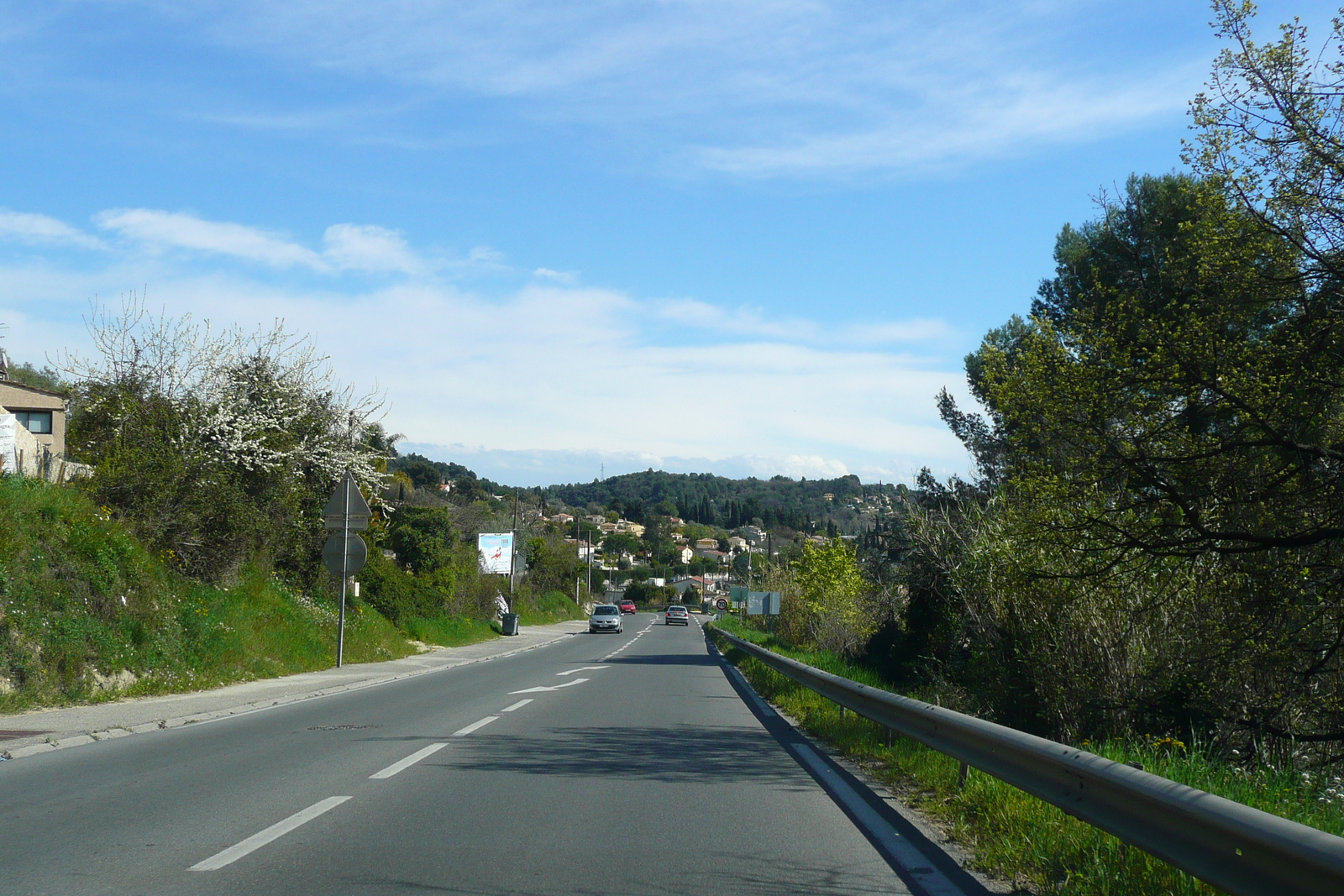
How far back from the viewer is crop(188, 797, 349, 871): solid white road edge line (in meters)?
5.70

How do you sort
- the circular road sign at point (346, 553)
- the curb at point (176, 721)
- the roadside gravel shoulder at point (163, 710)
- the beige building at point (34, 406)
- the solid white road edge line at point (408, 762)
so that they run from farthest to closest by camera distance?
the beige building at point (34, 406) < the circular road sign at point (346, 553) < the roadside gravel shoulder at point (163, 710) < the curb at point (176, 721) < the solid white road edge line at point (408, 762)

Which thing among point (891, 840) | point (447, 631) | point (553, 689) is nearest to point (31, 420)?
point (447, 631)

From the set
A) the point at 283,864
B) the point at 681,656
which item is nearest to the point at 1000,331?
the point at 681,656

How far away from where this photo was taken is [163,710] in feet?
43.1

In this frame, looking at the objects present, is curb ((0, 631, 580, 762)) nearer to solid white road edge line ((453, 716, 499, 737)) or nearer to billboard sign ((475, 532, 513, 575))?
solid white road edge line ((453, 716, 499, 737))

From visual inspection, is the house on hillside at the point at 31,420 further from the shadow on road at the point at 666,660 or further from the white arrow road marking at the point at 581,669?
the shadow on road at the point at 666,660

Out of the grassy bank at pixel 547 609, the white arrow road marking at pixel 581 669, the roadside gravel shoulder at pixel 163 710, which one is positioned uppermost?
the roadside gravel shoulder at pixel 163 710

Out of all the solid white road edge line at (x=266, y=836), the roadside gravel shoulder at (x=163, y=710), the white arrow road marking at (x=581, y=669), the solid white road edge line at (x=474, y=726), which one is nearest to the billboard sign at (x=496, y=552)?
the white arrow road marking at (x=581, y=669)

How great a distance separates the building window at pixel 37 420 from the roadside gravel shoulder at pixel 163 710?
957 inches

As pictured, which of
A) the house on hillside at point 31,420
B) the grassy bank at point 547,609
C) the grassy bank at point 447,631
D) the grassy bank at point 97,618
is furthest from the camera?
the grassy bank at point 547,609

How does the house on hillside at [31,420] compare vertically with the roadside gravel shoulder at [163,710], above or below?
above

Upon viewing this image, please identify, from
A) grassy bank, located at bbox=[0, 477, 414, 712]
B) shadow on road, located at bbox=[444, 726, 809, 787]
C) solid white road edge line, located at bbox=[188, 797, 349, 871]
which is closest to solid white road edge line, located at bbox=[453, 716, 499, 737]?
shadow on road, located at bbox=[444, 726, 809, 787]

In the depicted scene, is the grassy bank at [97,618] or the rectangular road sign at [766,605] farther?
the rectangular road sign at [766,605]

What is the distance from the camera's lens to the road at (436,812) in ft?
18.0
